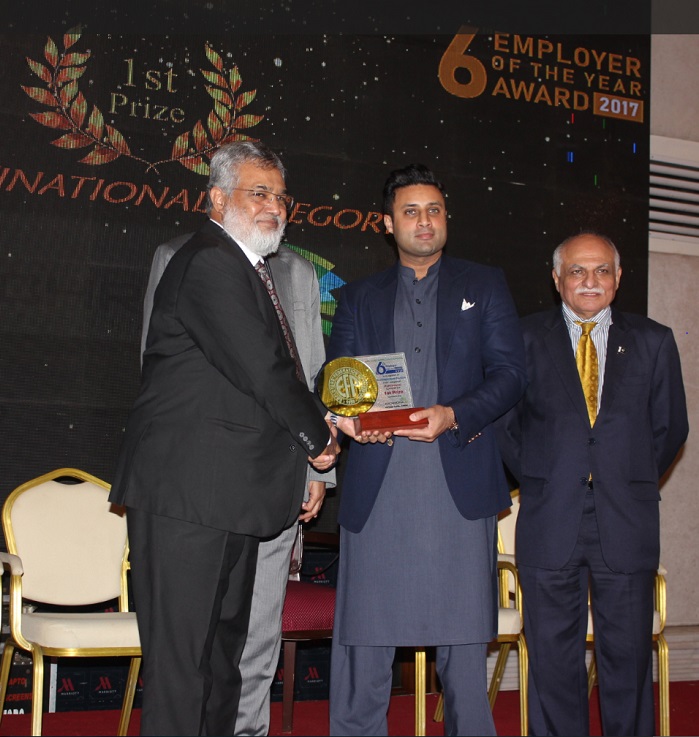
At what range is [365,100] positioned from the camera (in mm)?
5125

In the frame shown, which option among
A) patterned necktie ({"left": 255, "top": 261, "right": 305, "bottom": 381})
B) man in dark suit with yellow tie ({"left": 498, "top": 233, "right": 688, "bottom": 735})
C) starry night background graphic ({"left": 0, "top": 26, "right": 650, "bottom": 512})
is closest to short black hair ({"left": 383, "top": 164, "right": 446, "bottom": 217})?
patterned necktie ({"left": 255, "top": 261, "right": 305, "bottom": 381})

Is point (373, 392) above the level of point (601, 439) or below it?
above

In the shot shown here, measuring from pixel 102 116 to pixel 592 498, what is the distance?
2978 mm

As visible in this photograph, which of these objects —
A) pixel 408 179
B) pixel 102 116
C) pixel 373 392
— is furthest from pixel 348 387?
pixel 102 116

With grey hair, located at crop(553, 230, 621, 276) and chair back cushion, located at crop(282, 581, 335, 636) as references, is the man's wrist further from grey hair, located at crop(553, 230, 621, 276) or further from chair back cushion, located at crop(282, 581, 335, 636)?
chair back cushion, located at crop(282, 581, 335, 636)

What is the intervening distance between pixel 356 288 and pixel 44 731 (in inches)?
92.9

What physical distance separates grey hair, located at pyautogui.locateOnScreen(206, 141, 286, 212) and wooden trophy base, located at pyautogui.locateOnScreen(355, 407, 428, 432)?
0.89 meters

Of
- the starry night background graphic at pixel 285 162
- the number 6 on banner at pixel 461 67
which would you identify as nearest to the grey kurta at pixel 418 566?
the starry night background graphic at pixel 285 162

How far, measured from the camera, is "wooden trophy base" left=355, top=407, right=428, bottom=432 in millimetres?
3021

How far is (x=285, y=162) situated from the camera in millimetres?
4945

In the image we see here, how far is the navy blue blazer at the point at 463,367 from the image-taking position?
10.2 ft

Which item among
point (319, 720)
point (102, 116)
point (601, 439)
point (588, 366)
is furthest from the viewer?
point (102, 116)

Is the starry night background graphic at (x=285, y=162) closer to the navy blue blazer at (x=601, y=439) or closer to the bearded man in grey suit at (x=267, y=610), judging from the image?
the bearded man in grey suit at (x=267, y=610)

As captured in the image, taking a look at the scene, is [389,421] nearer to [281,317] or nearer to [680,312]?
[281,317]
